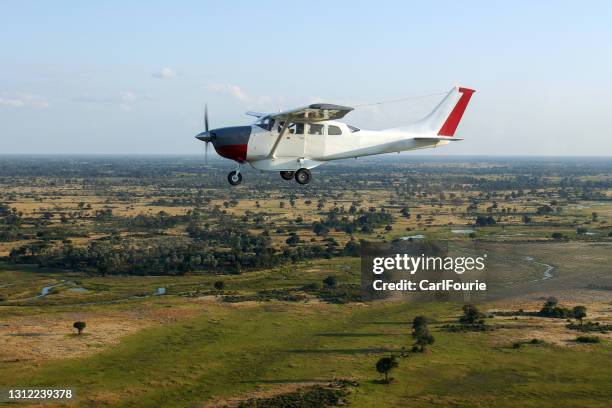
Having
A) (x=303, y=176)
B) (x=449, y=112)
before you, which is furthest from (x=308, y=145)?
(x=449, y=112)

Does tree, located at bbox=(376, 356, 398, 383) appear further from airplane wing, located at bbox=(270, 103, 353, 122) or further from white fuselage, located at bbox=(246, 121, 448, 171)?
airplane wing, located at bbox=(270, 103, 353, 122)

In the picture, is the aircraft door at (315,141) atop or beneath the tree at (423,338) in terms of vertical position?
atop

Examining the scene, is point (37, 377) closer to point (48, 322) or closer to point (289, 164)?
point (48, 322)

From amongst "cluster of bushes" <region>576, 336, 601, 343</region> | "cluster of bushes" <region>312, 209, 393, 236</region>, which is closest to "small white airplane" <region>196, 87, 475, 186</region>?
"cluster of bushes" <region>576, 336, 601, 343</region>

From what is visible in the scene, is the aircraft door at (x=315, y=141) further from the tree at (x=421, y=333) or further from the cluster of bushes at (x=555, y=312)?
the cluster of bushes at (x=555, y=312)

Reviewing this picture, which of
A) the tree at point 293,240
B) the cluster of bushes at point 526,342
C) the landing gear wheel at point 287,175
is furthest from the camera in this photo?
the tree at point 293,240

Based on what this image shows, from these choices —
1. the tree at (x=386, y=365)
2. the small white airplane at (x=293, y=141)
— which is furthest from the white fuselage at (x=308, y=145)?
the tree at (x=386, y=365)
